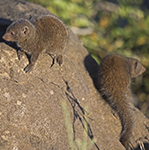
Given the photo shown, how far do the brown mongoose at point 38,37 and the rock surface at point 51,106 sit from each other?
0.12 m

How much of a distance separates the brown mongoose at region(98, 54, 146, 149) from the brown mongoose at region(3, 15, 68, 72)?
831 millimetres

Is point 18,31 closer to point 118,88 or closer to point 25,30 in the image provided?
point 25,30

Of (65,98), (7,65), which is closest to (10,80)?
(7,65)

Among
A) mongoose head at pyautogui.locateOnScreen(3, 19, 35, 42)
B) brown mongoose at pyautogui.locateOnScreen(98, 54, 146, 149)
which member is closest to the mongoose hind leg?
mongoose head at pyautogui.locateOnScreen(3, 19, 35, 42)

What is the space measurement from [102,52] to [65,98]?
3.21 metres

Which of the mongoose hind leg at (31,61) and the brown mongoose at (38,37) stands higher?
the brown mongoose at (38,37)

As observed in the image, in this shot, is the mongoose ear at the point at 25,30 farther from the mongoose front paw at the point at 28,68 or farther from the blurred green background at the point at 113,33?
the blurred green background at the point at 113,33

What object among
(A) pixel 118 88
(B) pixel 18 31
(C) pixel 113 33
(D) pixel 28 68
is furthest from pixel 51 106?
(C) pixel 113 33

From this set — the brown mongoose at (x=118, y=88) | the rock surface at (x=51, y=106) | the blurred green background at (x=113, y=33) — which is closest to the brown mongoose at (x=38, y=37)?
the rock surface at (x=51, y=106)

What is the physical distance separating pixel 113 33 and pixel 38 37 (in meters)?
3.66

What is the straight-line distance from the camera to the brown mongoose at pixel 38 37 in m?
3.36

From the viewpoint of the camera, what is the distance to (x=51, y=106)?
10.1 ft

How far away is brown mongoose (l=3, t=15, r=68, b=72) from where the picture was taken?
132 inches

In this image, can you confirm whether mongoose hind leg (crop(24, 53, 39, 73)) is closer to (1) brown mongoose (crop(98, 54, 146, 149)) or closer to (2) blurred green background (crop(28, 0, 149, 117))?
(1) brown mongoose (crop(98, 54, 146, 149))
